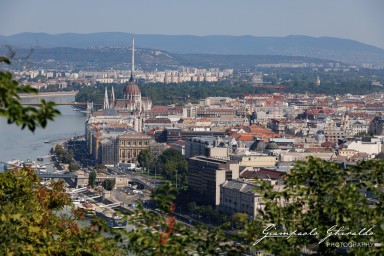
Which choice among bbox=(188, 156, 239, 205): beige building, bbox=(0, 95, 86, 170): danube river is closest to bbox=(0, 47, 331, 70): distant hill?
bbox=(0, 95, 86, 170): danube river

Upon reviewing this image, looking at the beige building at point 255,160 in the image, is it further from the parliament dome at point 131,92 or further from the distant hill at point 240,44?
the distant hill at point 240,44

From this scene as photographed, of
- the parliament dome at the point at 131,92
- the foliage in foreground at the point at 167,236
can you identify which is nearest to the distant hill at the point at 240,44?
the parliament dome at the point at 131,92

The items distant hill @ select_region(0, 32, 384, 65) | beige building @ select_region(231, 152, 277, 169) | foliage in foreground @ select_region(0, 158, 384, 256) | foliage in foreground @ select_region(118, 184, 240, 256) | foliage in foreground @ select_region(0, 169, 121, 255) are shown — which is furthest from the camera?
distant hill @ select_region(0, 32, 384, 65)

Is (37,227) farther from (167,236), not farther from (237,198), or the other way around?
(237,198)

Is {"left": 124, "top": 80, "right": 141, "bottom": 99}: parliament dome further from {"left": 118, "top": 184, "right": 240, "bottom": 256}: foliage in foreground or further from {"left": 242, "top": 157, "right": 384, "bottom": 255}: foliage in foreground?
{"left": 118, "top": 184, "right": 240, "bottom": 256}: foliage in foreground

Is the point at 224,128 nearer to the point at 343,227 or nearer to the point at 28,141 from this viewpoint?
the point at 28,141
